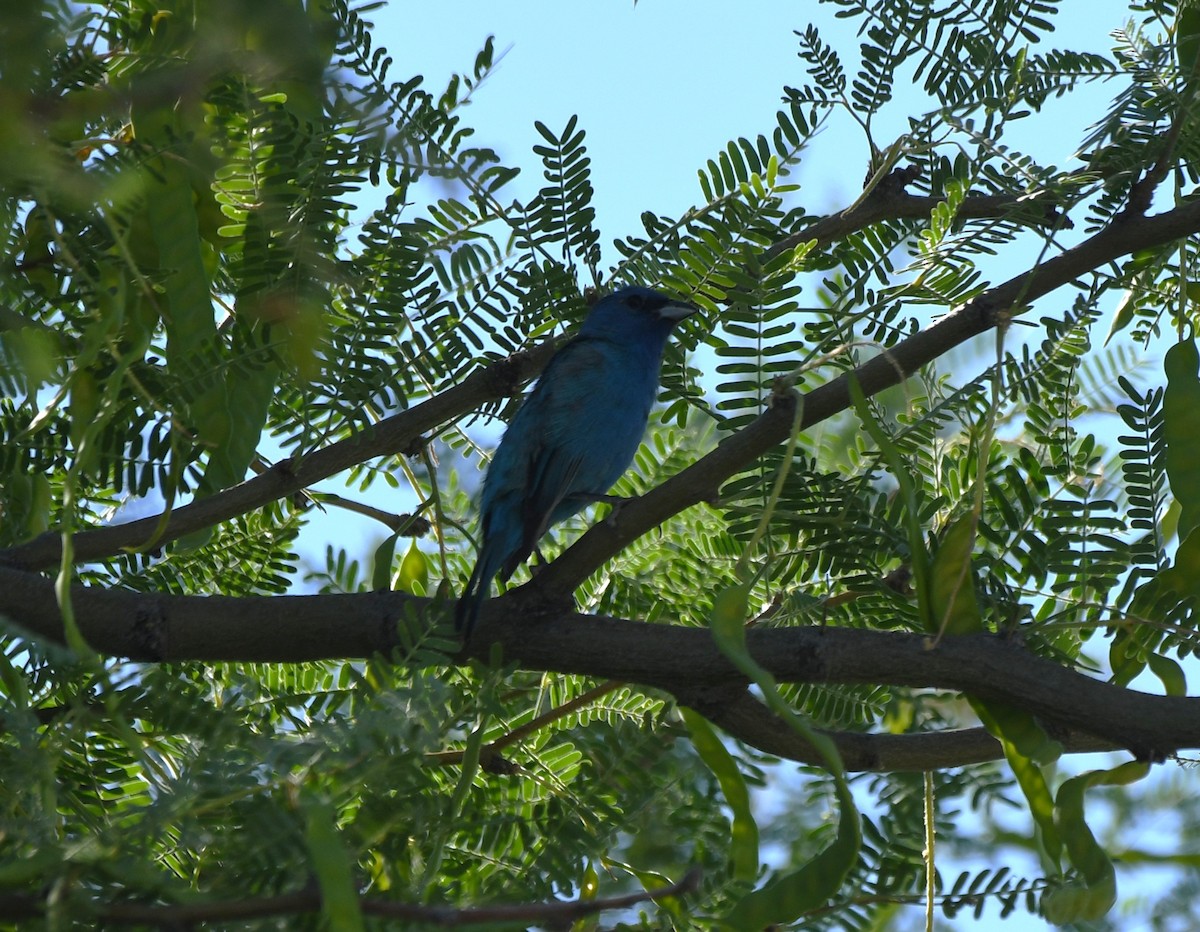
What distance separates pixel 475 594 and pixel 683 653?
62 centimetres

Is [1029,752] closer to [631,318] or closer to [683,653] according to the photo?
[683,653]

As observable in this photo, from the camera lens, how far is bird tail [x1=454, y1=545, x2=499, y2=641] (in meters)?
→ 2.52

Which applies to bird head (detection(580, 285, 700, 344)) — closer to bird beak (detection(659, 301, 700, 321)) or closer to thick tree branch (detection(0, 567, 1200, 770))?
bird beak (detection(659, 301, 700, 321))

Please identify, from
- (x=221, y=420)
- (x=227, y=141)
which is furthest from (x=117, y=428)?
(x=227, y=141)

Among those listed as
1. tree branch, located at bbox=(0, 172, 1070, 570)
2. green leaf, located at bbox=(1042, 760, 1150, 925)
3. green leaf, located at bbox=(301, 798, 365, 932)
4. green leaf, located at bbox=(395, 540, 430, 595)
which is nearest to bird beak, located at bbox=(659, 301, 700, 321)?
tree branch, located at bbox=(0, 172, 1070, 570)

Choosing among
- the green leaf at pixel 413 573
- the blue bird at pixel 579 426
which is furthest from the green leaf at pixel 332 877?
the blue bird at pixel 579 426

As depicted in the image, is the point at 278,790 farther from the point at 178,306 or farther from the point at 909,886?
the point at 909,886

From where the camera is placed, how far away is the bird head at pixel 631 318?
12.7ft

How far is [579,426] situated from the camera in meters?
4.00

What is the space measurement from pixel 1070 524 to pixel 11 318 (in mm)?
1779

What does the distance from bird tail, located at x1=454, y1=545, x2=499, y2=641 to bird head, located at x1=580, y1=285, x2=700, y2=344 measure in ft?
2.90

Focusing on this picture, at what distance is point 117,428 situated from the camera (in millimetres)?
2449

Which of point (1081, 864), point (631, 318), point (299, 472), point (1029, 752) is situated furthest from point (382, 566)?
point (631, 318)

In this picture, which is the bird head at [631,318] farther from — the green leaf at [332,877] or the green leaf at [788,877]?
the green leaf at [332,877]
